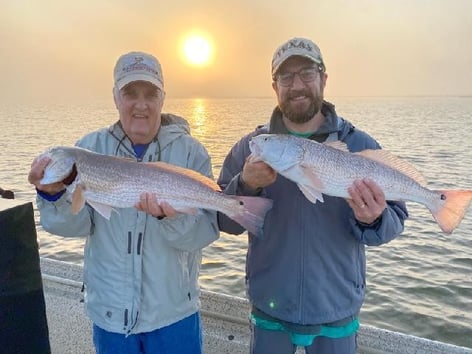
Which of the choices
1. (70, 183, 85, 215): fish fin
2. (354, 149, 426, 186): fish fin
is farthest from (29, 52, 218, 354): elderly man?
(354, 149, 426, 186): fish fin

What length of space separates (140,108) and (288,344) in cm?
208

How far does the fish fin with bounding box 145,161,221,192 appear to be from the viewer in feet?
10.8

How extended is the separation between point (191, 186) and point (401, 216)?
5.33ft

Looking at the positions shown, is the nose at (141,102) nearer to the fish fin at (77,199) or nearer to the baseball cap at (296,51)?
the fish fin at (77,199)

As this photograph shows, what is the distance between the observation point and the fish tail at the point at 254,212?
3162 mm

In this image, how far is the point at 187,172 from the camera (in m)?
3.33

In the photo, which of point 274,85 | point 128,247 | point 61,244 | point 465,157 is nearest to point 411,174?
point 274,85

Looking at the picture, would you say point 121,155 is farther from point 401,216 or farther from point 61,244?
point 61,244

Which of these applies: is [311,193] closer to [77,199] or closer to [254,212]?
[254,212]

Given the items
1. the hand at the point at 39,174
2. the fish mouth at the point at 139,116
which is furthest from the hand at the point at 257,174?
the hand at the point at 39,174

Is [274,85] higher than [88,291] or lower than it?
higher

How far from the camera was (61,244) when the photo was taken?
10.5 meters

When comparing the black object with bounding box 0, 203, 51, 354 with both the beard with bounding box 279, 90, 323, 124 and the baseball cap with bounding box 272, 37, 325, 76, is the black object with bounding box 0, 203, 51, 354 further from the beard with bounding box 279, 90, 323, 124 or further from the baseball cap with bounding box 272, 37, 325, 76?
the baseball cap with bounding box 272, 37, 325, 76

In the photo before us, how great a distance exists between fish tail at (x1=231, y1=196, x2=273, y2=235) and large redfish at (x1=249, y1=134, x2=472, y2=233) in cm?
25
